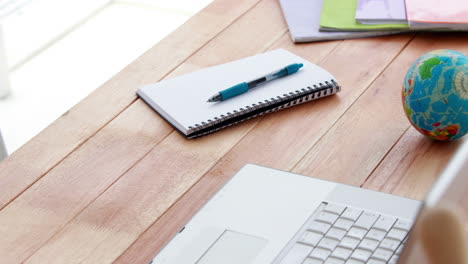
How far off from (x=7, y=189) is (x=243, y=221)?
305 mm

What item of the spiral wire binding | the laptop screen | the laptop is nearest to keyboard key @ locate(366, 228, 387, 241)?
the laptop

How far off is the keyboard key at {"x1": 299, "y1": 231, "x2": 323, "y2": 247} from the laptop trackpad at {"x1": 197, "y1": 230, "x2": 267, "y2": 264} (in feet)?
0.14

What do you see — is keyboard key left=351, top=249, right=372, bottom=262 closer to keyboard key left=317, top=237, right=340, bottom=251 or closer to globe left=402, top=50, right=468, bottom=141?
keyboard key left=317, top=237, right=340, bottom=251

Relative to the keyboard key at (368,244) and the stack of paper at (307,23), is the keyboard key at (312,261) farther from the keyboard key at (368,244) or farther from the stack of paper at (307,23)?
the stack of paper at (307,23)

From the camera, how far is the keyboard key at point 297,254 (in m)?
0.75

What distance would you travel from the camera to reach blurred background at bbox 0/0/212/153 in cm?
243

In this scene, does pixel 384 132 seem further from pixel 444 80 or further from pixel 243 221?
pixel 243 221

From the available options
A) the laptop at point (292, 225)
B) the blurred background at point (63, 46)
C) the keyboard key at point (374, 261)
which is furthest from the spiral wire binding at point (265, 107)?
the blurred background at point (63, 46)

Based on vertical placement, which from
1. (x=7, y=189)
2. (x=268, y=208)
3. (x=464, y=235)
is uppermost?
(x=464, y=235)

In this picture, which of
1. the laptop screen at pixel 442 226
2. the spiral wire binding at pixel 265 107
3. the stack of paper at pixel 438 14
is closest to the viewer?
the laptop screen at pixel 442 226

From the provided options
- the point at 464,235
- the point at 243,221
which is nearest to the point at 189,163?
the point at 243,221

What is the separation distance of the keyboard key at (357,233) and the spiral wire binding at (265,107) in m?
0.29

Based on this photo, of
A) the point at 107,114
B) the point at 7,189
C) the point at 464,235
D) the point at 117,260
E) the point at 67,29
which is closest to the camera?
the point at 464,235

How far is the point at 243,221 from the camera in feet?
2.72
